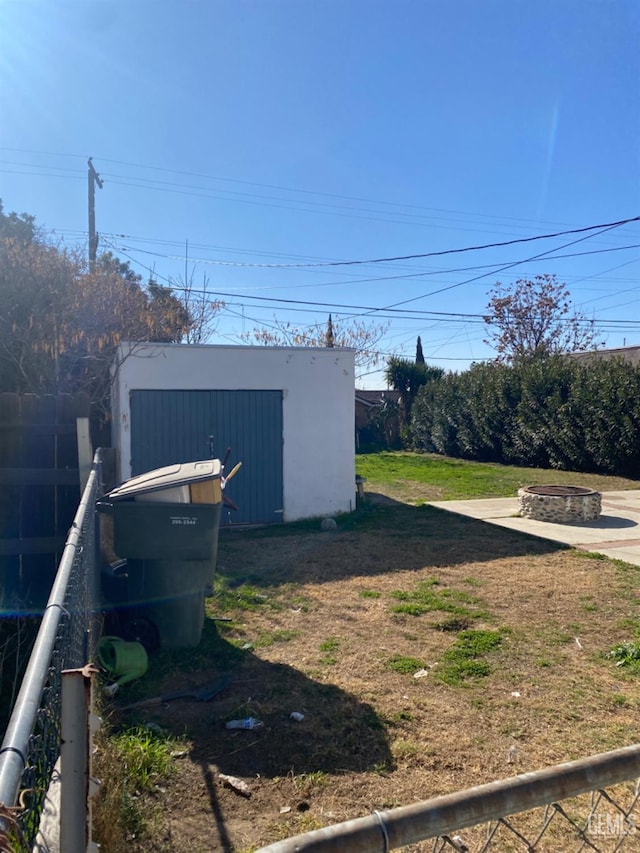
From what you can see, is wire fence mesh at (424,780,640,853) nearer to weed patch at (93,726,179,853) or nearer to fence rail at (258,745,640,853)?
fence rail at (258,745,640,853)

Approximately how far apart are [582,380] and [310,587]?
14.0m

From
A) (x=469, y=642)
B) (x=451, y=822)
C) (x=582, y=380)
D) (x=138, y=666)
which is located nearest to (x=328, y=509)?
(x=469, y=642)

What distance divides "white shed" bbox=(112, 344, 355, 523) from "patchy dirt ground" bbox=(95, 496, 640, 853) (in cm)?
270

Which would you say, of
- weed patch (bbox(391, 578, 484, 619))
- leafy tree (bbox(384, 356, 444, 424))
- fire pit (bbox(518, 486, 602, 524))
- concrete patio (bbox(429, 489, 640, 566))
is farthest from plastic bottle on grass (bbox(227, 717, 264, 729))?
leafy tree (bbox(384, 356, 444, 424))

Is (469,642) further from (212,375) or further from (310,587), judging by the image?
(212,375)

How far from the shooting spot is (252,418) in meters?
10.1

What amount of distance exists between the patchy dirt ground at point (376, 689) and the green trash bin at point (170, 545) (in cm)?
33

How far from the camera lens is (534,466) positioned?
20.0 meters

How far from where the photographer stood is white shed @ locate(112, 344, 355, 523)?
9547mm

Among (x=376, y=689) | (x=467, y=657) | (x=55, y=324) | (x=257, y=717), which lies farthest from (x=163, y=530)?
(x=55, y=324)

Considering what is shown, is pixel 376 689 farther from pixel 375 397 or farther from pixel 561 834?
pixel 375 397

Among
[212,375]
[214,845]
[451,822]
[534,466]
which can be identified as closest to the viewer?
[451,822]

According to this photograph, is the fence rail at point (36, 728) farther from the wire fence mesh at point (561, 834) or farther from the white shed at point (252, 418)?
the white shed at point (252, 418)

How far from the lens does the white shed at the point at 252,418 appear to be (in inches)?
376
